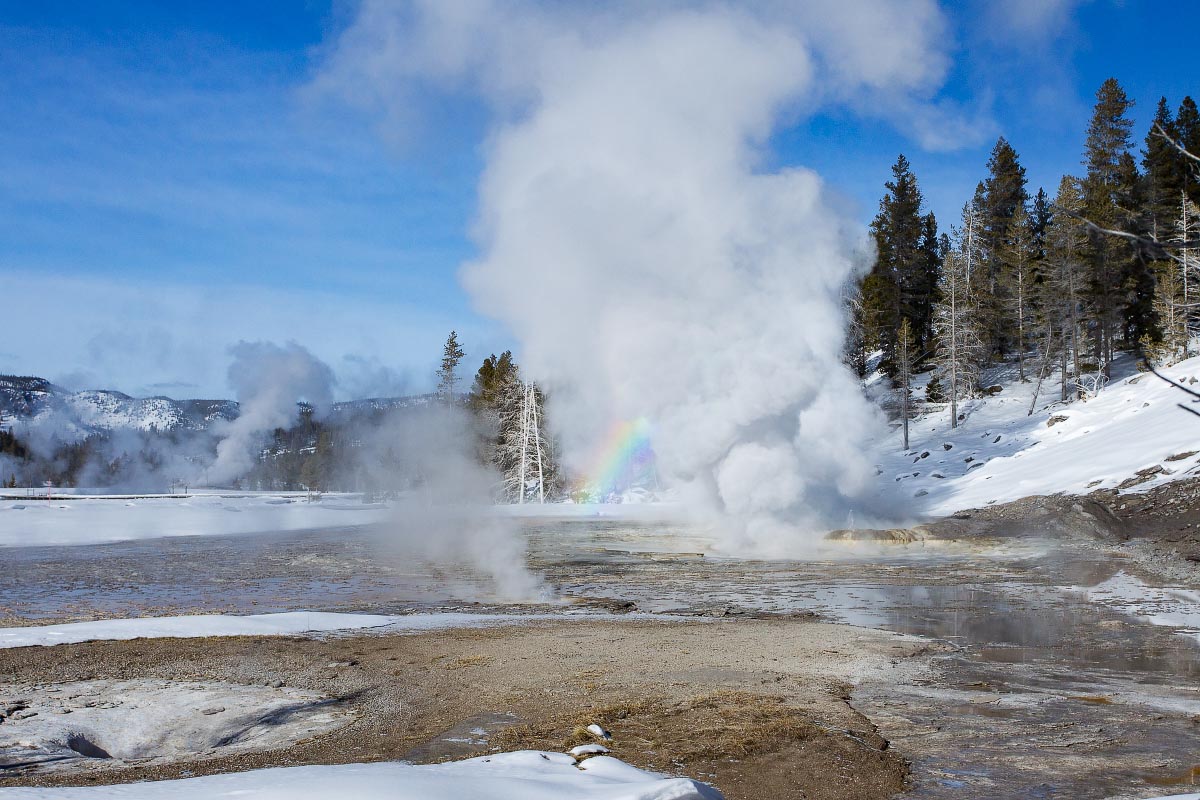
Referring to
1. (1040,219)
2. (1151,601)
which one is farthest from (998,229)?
(1151,601)

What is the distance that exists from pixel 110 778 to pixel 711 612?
10.5 m

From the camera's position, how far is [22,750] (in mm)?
6531

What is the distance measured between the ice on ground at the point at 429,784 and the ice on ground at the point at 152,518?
29.1 meters

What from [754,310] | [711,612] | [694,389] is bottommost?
[711,612]

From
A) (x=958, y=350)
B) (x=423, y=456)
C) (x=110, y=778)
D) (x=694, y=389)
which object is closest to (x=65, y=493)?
(x=423, y=456)

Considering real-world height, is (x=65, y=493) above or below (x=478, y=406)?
below

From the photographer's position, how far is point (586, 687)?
900 centimetres

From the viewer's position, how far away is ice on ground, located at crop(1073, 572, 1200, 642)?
12.7 metres

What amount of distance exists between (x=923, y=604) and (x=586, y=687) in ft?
28.3

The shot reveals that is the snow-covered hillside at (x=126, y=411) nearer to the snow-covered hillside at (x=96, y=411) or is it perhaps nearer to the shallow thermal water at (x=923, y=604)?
the snow-covered hillside at (x=96, y=411)

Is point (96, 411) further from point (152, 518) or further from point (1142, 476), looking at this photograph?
point (1142, 476)

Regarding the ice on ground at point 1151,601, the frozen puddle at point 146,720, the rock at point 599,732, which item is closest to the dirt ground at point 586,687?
the rock at point 599,732

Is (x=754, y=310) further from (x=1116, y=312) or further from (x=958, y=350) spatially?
(x=1116, y=312)

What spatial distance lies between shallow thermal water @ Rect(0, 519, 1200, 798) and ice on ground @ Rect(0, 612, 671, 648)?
156 cm
